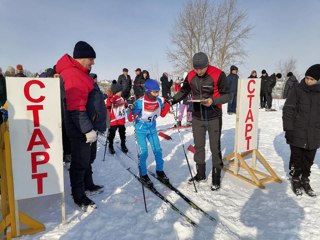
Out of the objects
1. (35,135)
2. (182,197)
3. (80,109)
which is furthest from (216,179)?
(35,135)

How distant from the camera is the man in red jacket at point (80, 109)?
3125 millimetres

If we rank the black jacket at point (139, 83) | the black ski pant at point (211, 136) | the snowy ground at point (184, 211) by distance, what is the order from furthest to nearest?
the black jacket at point (139, 83)
the black ski pant at point (211, 136)
the snowy ground at point (184, 211)

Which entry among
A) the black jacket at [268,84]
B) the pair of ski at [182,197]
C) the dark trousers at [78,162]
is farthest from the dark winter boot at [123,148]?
the black jacket at [268,84]

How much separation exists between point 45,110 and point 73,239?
1.50 meters

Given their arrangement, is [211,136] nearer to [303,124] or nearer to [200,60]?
[200,60]

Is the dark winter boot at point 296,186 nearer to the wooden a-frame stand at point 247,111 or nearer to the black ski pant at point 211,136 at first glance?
the wooden a-frame stand at point 247,111

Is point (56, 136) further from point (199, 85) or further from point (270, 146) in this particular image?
point (270, 146)

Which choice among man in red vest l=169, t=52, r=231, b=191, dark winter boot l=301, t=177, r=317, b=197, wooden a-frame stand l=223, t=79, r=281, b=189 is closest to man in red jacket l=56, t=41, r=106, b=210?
man in red vest l=169, t=52, r=231, b=191

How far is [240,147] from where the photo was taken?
15.4ft

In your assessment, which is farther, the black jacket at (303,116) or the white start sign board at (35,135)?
the black jacket at (303,116)

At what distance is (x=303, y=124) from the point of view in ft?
12.8

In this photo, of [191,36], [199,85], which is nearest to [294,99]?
[199,85]

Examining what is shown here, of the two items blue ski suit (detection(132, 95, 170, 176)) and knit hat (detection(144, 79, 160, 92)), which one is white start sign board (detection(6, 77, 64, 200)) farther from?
knit hat (detection(144, 79, 160, 92))

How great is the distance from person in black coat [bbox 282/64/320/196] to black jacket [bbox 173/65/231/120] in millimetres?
1014
